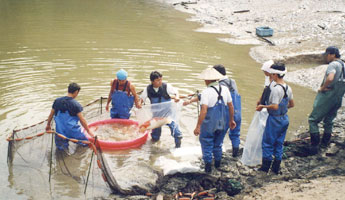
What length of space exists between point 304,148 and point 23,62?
1007cm

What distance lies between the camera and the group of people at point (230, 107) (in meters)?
5.48

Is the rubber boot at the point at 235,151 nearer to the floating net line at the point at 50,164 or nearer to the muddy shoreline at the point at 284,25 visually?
the floating net line at the point at 50,164

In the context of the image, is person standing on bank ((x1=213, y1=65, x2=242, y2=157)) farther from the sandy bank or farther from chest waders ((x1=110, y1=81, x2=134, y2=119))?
the sandy bank

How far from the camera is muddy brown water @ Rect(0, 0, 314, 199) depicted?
749cm

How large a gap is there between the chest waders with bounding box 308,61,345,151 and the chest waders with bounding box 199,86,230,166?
1.87 metres

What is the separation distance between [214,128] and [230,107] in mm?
454

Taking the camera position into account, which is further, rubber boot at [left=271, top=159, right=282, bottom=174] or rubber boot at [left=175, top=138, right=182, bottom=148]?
rubber boot at [left=175, top=138, right=182, bottom=148]

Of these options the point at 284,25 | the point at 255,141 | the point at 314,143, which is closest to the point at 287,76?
the point at 314,143

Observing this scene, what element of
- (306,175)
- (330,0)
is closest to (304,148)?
(306,175)

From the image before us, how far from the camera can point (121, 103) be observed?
7.63m

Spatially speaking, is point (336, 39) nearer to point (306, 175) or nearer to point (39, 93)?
point (306, 175)

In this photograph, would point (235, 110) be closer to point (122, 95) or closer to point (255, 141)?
point (255, 141)

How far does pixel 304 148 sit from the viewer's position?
6.59m

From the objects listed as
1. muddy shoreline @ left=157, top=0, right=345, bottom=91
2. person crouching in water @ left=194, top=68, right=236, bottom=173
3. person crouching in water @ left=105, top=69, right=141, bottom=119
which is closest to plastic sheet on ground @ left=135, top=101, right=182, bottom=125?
person crouching in water @ left=105, top=69, right=141, bottom=119
